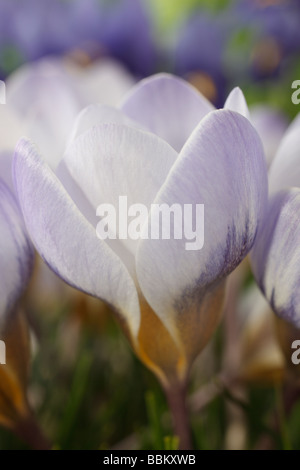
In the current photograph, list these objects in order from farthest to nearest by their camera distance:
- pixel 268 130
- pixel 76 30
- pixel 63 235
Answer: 1. pixel 76 30
2. pixel 268 130
3. pixel 63 235

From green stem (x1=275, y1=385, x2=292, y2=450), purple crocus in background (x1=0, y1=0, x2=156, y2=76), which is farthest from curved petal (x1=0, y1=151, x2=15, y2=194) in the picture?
purple crocus in background (x1=0, y1=0, x2=156, y2=76)

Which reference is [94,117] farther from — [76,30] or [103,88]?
[76,30]

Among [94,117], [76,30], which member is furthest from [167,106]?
[76,30]

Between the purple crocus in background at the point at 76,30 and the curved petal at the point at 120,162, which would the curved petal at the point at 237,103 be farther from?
the purple crocus in background at the point at 76,30

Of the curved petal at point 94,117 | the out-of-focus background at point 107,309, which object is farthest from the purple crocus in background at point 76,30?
the curved petal at point 94,117

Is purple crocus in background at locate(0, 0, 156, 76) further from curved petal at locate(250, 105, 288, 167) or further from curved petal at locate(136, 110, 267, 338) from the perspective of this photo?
curved petal at locate(136, 110, 267, 338)

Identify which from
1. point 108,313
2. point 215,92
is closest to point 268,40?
point 215,92

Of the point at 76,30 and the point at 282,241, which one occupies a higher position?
the point at 76,30
